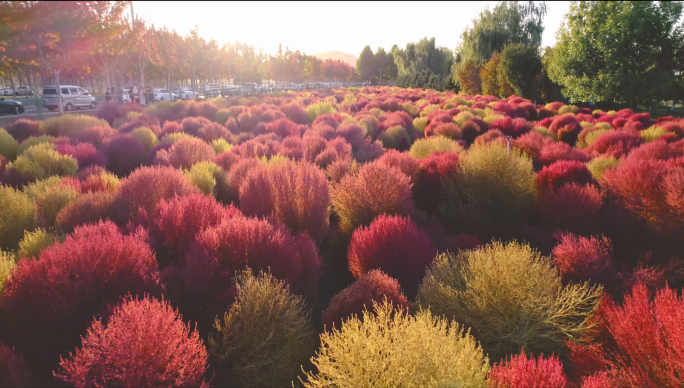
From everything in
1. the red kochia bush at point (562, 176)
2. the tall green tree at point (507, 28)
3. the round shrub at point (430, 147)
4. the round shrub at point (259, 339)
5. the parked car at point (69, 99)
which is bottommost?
the round shrub at point (259, 339)

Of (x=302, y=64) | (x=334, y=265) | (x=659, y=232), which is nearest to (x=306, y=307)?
(x=334, y=265)

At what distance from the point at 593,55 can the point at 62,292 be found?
3280 cm

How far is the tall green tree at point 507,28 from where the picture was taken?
122 ft

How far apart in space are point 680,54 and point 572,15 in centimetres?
734

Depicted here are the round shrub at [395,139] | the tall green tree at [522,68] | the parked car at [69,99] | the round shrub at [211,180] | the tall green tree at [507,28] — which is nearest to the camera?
the round shrub at [211,180]

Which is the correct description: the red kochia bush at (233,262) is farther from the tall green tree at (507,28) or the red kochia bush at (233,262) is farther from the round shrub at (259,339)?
the tall green tree at (507,28)

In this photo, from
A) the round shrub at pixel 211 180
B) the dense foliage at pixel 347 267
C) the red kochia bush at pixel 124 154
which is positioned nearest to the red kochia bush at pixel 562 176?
the dense foliage at pixel 347 267

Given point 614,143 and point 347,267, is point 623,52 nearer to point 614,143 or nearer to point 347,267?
point 614,143

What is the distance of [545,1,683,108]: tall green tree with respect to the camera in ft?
80.8

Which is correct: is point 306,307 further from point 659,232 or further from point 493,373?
point 659,232

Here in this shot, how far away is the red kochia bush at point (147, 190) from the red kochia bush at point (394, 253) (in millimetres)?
2864

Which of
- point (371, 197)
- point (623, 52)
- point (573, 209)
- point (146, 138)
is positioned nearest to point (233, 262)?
point (371, 197)

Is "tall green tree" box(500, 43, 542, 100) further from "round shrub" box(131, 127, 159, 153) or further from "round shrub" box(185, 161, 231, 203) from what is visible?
"round shrub" box(185, 161, 231, 203)

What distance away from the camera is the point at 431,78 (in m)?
56.7
